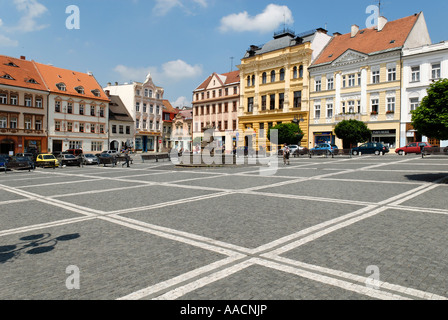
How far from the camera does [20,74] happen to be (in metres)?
49.8

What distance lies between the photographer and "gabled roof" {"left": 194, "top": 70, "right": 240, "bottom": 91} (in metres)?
64.1

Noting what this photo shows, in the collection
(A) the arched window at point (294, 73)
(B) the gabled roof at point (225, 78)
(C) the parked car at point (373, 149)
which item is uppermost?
(B) the gabled roof at point (225, 78)

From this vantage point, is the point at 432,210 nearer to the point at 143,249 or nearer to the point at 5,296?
the point at 143,249

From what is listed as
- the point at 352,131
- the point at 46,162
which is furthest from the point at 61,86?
the point at 352,131

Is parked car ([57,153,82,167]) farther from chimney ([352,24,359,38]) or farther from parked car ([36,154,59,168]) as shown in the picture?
chimney ([352,24,359,38])

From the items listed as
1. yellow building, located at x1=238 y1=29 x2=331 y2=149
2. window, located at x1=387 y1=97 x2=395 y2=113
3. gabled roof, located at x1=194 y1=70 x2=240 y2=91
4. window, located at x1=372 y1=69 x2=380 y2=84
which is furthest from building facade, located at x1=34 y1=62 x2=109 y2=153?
window, located at x1=387 y1=97 x2=395 y2=113

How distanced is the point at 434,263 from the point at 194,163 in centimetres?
2272

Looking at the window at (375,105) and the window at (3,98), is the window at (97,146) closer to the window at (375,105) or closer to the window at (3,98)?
the window at (3,98)

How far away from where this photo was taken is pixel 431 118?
14.5 m

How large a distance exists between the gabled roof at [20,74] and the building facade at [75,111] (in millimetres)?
1274

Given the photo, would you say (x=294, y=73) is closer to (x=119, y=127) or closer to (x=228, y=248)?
(x=119, y=127)

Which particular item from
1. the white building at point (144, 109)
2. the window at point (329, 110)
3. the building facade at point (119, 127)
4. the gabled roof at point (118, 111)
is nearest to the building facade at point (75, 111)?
the building facade at point (119, 127)

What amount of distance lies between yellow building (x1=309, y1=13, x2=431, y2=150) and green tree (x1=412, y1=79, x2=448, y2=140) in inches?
1101

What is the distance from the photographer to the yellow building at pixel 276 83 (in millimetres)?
50625
